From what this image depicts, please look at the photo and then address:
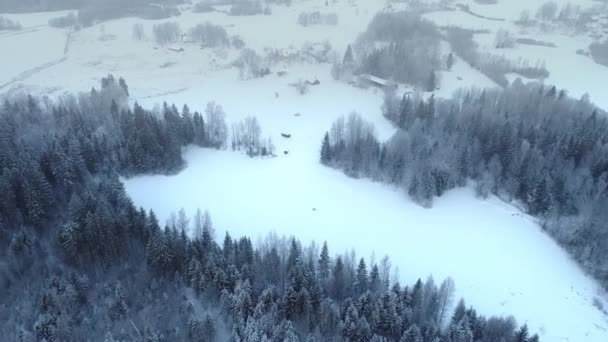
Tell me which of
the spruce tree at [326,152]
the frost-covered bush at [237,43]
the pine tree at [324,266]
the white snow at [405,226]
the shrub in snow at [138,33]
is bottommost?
the white snow at [405,226]

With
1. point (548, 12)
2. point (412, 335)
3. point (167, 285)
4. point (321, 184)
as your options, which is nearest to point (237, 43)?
point (321, 184)

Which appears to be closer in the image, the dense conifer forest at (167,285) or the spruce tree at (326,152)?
the dense conifer forest at (167,285)

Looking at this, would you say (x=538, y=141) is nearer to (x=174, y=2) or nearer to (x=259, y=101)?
(x=259, y=101)

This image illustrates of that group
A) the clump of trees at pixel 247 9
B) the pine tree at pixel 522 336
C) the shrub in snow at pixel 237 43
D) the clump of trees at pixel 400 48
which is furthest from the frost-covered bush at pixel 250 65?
the pine tree at pixel 522 336

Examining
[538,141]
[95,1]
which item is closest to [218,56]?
[95,1]

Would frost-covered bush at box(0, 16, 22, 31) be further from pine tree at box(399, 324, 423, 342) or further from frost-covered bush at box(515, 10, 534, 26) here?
frost-covered bush at box(515, 10, 534, 26)

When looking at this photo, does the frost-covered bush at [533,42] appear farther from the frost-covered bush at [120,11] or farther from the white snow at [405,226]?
the frost-covered bush at [120,11]

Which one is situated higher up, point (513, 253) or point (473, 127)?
point (473, 127)
